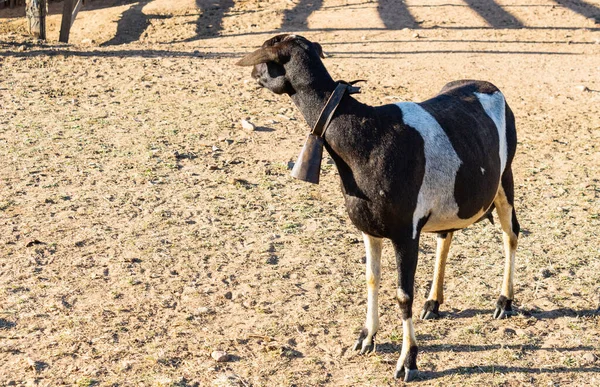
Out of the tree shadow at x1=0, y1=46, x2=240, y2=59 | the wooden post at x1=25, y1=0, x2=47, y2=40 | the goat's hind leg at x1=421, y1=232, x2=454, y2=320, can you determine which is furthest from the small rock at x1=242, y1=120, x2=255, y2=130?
the wooden post at x1=25, y1=0, x2=47, y2=40

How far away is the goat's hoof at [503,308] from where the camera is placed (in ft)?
17.9

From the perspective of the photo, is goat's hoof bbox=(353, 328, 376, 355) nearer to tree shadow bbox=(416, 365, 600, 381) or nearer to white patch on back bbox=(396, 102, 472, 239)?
tree shadow bbox=(416, 365, 600, 381)

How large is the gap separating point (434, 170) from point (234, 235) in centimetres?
246

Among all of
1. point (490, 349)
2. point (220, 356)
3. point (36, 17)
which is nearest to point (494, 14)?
point (36, 17)

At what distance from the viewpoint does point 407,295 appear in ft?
15.2

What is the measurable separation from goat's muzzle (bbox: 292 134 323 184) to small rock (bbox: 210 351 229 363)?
124 centimetres

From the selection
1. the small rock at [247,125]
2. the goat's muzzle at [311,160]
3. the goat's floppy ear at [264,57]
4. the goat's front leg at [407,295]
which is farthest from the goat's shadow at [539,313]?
the small rock at [247,125]

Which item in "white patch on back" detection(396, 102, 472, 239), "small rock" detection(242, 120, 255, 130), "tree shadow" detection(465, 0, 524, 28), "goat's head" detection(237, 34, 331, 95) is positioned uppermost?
"goat's head" detection(237, 34, 331, 95)

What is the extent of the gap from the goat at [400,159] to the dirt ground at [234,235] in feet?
2.27

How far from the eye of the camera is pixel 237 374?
4707mm

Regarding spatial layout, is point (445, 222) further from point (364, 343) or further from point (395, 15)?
point (395, 15)

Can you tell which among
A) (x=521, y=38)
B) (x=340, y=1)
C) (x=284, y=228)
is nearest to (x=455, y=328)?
(x=284, y=228)

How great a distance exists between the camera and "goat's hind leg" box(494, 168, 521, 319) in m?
5.38

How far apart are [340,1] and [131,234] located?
9.97 m
